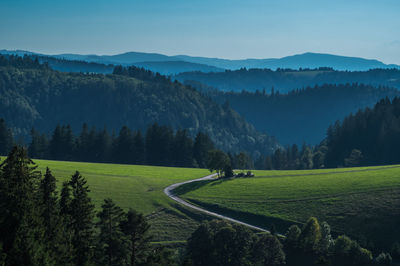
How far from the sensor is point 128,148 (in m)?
143

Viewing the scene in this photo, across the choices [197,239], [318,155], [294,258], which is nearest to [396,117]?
[318,155]

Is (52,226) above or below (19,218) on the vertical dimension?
below

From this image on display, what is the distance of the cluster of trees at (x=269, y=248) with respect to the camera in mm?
51969

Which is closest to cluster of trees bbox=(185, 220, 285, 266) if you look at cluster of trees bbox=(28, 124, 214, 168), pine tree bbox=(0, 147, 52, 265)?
pine tree bbox=(0, 147, 52, 265)

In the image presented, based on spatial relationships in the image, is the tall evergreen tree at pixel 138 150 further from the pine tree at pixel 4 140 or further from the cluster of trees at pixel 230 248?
the cluster of trees at pixel 230 248

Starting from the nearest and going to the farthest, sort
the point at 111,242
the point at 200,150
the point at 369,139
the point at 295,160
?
the point at 111,242 → the point at 200,150 → the point at 369,139 → the point at 295,160

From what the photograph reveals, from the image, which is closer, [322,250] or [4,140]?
[322,250]

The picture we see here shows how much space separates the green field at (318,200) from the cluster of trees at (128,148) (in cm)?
5125

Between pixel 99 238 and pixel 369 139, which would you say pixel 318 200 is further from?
pixel 369 139

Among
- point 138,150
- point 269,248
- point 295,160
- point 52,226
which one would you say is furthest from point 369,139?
point 52,226

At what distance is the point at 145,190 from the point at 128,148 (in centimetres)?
6334

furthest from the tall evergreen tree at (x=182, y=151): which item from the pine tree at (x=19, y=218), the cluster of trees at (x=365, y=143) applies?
the pine tree at (x=19, y=218)

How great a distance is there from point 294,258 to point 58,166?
59.6 m

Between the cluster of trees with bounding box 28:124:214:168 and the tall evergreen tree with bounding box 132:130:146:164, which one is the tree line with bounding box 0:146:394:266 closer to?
the cluster of trees with bounding box 28:124:214:168
